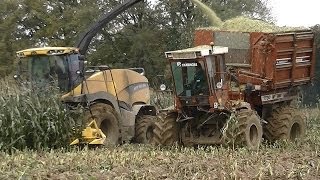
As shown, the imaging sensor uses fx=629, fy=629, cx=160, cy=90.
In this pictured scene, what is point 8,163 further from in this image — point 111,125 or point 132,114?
point 132,114

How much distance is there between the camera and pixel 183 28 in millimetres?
Result: 30922

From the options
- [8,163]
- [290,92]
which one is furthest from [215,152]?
[290,92]

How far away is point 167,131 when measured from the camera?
1169cm

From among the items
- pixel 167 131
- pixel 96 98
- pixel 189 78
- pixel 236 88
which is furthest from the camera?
pixel 96 98

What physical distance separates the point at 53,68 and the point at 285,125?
4.88 metres

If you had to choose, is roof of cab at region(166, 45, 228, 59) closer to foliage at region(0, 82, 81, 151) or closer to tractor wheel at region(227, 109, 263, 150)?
tractor wheel at region(227, 109, 263, 150)

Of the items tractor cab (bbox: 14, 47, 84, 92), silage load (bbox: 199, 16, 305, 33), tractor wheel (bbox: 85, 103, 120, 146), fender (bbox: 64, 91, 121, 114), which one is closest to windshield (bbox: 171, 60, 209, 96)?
silage load (bbox: 199, 16, 305, 33)

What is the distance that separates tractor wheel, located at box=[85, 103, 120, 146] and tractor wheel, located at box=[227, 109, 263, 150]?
3036mm

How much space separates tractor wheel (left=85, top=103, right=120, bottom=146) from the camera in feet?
42.5

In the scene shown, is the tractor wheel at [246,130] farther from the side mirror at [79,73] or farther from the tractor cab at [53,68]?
the tractor cab at [53,68]

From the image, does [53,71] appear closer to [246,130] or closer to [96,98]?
[96,98]

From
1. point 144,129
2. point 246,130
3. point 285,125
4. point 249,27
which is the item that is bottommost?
point 144,129

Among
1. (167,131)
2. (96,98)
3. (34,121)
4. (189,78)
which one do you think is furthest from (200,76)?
(34,121)

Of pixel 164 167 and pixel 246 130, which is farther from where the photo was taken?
pixel 246 130
